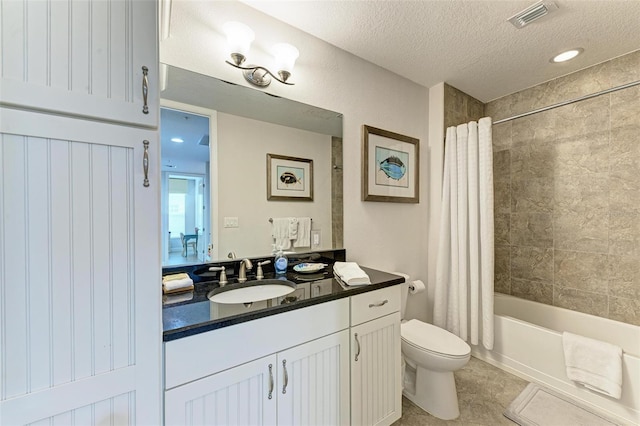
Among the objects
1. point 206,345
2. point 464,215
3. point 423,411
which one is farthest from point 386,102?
point 423,411

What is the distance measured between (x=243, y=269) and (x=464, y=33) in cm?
202

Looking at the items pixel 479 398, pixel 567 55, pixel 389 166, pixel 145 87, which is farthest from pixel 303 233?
pixel 567 55

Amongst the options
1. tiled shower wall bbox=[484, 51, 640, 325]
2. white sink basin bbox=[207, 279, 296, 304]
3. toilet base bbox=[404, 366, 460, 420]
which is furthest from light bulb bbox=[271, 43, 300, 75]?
tiled shower wall bbox=[484, 51, 640, 325]

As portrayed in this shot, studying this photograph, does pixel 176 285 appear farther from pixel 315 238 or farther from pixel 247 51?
pixel 247 51

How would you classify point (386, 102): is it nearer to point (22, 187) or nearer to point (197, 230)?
point (197, 230)

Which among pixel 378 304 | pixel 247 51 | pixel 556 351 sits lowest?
pixel 556 351

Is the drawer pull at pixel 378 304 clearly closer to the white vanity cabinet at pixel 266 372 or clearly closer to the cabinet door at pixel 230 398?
the white vanity cabinet at pixel 266 372

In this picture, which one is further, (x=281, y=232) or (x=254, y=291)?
(x=281, y=232)

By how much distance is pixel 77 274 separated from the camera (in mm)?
700

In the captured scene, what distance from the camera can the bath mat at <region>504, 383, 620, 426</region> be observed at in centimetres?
159

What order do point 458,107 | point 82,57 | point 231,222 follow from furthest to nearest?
point 458,107 → point 231,222 → point 82,57

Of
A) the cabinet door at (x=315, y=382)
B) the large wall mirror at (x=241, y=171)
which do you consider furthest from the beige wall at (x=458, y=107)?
the cabinet door at (x=315, y=382)

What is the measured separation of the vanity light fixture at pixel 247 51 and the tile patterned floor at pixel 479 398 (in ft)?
7.14

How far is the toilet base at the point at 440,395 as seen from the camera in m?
1.62
